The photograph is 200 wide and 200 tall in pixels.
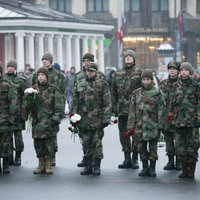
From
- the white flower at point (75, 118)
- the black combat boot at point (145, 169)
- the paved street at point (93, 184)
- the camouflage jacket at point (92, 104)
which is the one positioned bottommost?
the paved street at point (93, 184)

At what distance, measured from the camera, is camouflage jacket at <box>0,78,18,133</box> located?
1795cm

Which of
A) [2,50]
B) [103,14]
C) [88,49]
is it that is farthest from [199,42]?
[2,50]

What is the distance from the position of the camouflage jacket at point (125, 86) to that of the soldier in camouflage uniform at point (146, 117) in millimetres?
1064

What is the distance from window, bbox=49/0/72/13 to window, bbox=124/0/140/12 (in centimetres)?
439

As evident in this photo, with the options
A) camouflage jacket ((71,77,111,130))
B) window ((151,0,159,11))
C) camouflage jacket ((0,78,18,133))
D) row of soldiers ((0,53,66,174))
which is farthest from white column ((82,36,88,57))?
camouflage jacket ((71,77,111,130))

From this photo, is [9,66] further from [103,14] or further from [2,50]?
[103,14]

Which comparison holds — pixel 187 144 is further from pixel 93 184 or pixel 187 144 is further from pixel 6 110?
pixel 6 110

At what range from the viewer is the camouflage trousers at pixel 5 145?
1784 centimetres

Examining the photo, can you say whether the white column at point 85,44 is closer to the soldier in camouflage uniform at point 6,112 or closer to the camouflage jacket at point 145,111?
the soldier in camouflage uniform at point 6,112

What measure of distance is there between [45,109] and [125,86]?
1.62 m

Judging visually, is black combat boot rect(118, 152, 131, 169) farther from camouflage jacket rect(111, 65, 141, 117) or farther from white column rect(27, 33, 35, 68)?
white column rect(27, 33, 35, 68)

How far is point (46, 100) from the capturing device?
17.7m

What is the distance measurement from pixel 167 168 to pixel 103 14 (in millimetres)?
63726

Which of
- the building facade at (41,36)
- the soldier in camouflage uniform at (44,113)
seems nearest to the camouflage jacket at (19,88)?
the soldier in camouflage uniform at (44,113)
